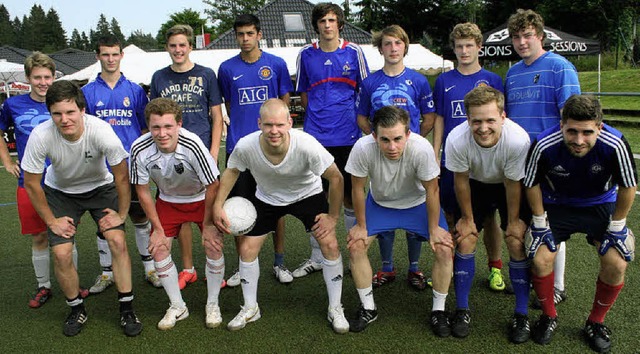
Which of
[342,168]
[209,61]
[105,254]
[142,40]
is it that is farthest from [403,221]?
[142,40]

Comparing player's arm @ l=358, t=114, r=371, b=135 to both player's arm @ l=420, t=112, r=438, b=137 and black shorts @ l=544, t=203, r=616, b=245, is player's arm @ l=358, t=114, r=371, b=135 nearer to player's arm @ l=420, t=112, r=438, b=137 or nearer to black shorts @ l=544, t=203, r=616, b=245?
player's arm @ l=420, t=112, r=438, b=137

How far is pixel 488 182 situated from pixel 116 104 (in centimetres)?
291

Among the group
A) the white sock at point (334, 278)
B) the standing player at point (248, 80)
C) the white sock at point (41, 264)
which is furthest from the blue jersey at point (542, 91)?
the white sock at point (41, 264)

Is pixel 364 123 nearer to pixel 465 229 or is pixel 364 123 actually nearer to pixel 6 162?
pixel 465 229

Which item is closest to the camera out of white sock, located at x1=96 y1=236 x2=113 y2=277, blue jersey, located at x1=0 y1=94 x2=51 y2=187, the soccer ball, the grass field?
the grass field

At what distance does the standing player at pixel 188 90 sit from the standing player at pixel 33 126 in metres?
0.81

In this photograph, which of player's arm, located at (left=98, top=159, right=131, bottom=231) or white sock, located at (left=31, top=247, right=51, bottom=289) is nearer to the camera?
player's arm, located at (left=98, top=159, right=131, bottom=231)

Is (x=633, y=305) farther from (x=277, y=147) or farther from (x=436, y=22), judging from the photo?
(x=436, y=22)

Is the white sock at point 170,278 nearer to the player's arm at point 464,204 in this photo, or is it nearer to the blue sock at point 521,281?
the player's arm at point 464,204

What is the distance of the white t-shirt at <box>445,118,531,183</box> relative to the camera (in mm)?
3051

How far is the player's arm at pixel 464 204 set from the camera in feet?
10.6

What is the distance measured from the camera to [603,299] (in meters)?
3.03

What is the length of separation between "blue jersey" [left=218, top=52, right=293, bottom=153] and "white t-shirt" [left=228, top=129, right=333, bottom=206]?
2.49 feet

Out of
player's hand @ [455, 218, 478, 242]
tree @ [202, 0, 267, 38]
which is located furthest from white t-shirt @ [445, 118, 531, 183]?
tree @ [202, 0, 267, 38]
